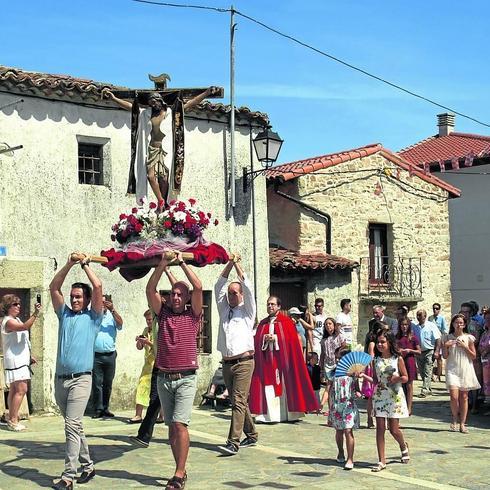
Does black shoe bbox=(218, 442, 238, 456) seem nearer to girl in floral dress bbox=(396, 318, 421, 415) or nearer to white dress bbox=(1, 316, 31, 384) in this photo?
white dress bbox=(1, 316, 31, 384)

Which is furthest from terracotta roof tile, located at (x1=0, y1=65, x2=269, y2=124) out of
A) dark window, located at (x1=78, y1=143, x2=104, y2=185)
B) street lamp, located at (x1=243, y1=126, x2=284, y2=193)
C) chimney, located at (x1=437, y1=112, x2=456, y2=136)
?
chimney, located at (x1=437, y1=112, x2=456, y2=136)

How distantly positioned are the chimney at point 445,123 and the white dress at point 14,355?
23174 mm

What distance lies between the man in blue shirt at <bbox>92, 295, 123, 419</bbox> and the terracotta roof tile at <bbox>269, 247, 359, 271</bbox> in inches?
203

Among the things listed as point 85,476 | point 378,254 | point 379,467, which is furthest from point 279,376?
point 378,254

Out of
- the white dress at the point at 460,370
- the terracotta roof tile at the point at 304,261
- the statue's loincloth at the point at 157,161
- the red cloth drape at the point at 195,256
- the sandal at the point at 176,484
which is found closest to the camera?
the sandal at the point at 176,484

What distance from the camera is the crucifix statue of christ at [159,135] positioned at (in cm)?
986

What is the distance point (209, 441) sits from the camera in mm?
11109

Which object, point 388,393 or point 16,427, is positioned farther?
point 16,427

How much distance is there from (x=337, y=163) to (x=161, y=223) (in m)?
12.1

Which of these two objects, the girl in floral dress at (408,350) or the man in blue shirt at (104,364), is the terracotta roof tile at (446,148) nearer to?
the girl in floral dress at (408,350)

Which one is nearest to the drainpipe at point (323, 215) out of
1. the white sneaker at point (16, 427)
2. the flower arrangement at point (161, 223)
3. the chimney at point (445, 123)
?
the white sneaker at point (16, 427)

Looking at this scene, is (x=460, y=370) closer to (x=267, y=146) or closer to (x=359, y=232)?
(x=267, y=146)

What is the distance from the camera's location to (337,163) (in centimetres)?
2078

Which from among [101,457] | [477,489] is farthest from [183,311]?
[477,489]
